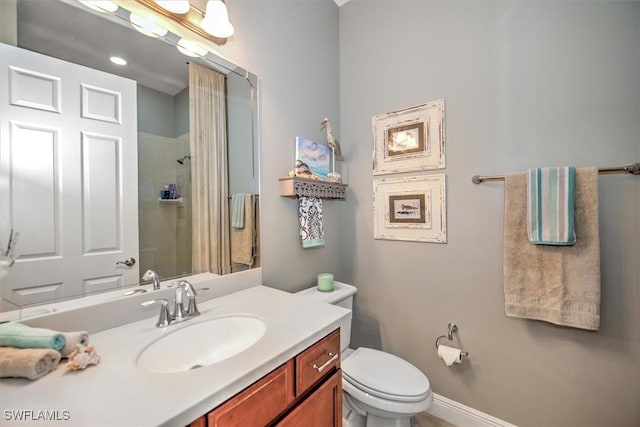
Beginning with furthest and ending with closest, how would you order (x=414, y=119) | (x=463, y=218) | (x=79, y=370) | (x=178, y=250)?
(x=414, y=119)
(x=463, y=218)
(x=178, y=250)
(x=79, y=370)

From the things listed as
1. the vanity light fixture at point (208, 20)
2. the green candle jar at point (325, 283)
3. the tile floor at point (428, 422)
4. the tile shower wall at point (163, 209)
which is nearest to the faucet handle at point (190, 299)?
the tile shower wall at point (163, 209)

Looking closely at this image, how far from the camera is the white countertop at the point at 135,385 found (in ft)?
1.65

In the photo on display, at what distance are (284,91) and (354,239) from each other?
42.9 inches

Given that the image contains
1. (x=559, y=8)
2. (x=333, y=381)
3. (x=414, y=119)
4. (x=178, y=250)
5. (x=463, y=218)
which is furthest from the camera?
(x=414, y=119)

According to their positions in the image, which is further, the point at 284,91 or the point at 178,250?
the point at 284,91

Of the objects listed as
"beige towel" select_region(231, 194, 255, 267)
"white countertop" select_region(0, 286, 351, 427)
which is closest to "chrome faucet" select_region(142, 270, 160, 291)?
"white countertop" select_region(0, 286, 351, 427)

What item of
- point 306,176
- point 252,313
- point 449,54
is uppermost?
point 449,54

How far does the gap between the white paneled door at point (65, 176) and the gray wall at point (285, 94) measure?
61cm

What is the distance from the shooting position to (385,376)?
1.28 m

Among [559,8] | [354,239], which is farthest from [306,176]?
[559,8]

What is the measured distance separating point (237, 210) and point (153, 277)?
19.6 inches

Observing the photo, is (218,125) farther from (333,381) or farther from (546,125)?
(546,125)

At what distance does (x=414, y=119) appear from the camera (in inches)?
64.6

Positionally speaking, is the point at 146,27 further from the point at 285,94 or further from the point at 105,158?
the point at 285,94
